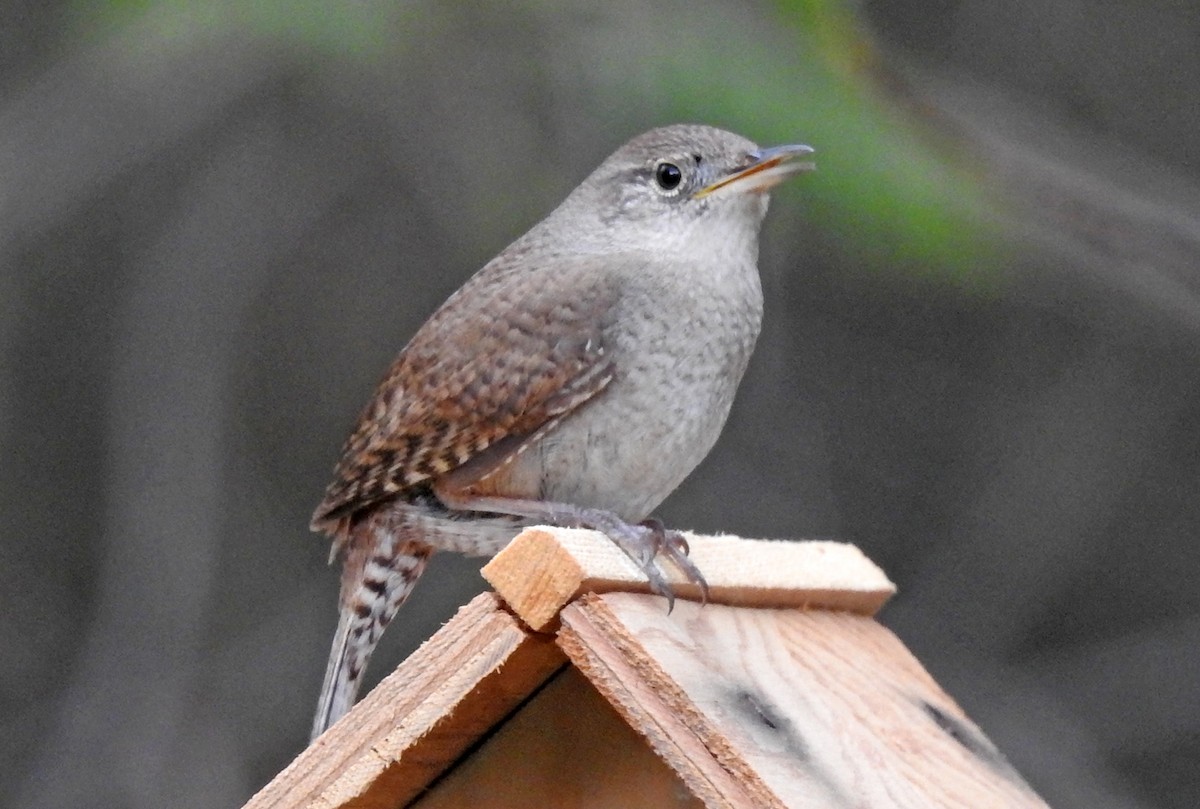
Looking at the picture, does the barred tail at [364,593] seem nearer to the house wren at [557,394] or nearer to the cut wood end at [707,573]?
the house wren at [557,394]

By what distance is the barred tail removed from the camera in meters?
2.69

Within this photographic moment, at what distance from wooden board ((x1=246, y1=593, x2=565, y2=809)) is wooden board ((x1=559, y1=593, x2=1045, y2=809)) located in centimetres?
8

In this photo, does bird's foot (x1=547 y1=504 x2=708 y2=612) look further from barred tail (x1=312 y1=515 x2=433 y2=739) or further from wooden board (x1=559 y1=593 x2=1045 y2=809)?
barred tail (x1=312 y1=515 x2=433 y2=739)

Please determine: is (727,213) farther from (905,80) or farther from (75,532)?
(75,532)

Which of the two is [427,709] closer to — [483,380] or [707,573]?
[707,573]

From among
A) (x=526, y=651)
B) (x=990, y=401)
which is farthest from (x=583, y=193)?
(x=990, y=401)

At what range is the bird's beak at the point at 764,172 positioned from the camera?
2.73m

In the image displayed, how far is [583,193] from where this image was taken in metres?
2.95

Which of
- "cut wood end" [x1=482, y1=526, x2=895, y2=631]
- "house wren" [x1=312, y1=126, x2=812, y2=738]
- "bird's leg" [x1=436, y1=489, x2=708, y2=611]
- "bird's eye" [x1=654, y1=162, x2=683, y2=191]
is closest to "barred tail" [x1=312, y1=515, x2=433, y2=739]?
"house wren" [x1=312, y1=126, x2=812, y2=738]

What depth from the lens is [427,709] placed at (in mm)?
1888

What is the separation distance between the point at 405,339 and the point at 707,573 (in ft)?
7.45

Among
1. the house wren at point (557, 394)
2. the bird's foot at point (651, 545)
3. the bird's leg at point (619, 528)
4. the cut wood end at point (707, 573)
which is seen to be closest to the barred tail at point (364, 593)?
the house wren at point (557, 394)

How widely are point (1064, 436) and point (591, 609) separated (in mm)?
2786

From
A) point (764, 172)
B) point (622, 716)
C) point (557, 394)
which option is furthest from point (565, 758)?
point (764, 172)
